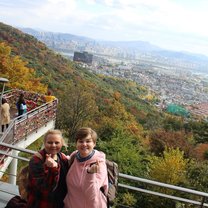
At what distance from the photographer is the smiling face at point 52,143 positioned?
9.29 feet

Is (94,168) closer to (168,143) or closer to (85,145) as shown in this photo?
(85,145)

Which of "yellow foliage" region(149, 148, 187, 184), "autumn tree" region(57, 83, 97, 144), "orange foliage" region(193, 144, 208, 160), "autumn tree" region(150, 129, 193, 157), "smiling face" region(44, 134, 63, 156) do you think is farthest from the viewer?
"autumn tree" region(150, 129, 193, 157)

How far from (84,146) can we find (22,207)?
1.10 meters

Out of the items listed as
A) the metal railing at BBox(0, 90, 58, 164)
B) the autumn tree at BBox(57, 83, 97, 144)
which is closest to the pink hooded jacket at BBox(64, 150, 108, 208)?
the metal railing at BBox(0, 90, 58, 164)

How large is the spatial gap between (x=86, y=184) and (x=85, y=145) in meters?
0.31

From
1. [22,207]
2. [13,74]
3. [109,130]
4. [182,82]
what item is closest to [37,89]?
[13,74]

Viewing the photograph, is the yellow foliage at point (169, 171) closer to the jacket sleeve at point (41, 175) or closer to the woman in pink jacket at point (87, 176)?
the woman in pink jacket at point (87, 176)

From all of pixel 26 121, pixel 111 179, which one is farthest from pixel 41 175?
pixel 26 121

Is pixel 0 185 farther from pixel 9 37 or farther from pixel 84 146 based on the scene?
pixel 9 37

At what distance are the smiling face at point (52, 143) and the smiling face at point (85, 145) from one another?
170mm

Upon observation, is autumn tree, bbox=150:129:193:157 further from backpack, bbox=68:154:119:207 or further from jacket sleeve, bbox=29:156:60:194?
jacket sleeve, bbox=29:156:60:194

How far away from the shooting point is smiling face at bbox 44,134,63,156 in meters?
2.83

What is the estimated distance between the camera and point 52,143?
112 inches

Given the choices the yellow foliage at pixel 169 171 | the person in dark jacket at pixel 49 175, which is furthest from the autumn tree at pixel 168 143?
the person in dark jacket at pixel 49 175
